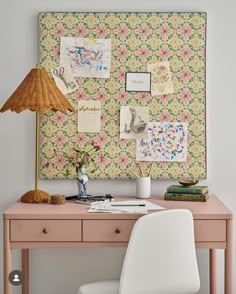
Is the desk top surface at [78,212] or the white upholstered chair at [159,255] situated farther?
the desk top surface at [78,212]

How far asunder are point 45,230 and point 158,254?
0.56 m

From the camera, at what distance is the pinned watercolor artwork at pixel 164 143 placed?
10.2ft

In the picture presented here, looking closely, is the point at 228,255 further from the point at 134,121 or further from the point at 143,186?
the point at 134,121

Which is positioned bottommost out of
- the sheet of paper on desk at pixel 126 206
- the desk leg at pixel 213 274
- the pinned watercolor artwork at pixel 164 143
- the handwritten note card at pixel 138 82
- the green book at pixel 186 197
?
the desk leg at pixel 213 274

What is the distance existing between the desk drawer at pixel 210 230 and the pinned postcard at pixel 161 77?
33.5 inches

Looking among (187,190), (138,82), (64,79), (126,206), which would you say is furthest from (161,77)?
Result: (126,206)

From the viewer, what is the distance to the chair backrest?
2.32 m

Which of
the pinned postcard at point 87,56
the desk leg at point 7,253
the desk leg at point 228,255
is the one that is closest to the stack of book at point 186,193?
the desk leg at point 228,255

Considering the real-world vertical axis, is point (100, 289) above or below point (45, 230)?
below

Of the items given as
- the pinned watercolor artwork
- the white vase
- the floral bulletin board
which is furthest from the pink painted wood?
the white vase

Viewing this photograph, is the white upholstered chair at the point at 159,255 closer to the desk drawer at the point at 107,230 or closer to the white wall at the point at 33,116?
the desk drawer at the point at 107,230

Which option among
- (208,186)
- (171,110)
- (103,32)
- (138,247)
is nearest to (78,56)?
(103,32)

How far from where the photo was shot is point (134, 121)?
3.12 meters

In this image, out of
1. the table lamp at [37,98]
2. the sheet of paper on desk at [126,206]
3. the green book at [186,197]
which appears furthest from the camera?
the green book at [186,197]
